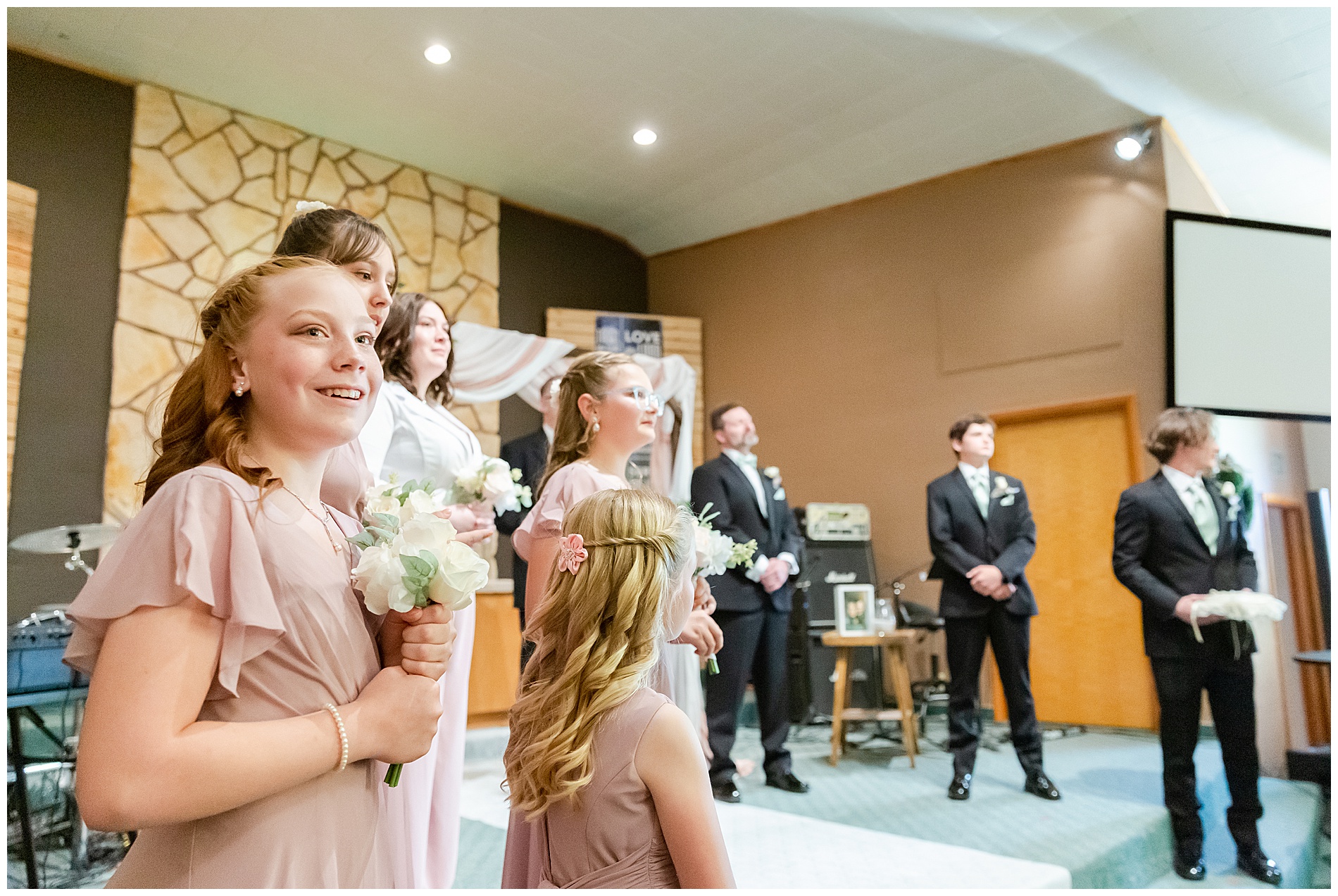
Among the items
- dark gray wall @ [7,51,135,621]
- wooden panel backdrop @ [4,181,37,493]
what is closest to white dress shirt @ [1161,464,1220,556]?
dark gray wall @ [7,51,135,621]

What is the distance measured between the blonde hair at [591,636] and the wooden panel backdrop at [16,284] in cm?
512

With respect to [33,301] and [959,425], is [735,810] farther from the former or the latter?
[33,301]

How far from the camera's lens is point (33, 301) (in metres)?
5.36

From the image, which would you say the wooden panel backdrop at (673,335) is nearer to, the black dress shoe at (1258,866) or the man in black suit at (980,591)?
the man in black suit at (980,591)

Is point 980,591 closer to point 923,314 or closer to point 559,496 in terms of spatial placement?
point 559,496

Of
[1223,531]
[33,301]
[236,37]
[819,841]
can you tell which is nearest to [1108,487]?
[1223,531]

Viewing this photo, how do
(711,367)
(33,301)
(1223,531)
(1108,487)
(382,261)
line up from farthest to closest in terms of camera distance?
(711,367)
(1108,487)
(33,301)
(1223,531)
(382,261)

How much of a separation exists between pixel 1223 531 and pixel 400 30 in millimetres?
5030

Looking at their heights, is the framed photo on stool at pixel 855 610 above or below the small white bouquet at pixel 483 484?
below

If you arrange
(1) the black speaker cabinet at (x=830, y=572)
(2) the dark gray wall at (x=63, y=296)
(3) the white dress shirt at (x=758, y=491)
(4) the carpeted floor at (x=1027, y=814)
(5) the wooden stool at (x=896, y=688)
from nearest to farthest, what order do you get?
(4) the carpeted floor at (x=1027, y=814), (3) the white dress shirt at (x=758, y=491), (5) the wooden stool at (x=896, y=688), (2) the dark gray wall at (x=63, y=296), (1) the black speaker cabinet at (x=830, y=572)

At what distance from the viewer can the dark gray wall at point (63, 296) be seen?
5246 mm

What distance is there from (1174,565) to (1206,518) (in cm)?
23

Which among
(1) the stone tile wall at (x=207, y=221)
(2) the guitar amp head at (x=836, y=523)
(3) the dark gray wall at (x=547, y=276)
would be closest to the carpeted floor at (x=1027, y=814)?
(2) the guitar amp head at (x=836, y=523)

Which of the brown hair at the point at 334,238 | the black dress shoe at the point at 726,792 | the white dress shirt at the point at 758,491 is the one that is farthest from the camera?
the white dress shirt at the point at 758,491
